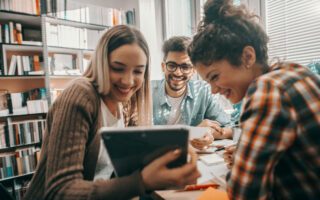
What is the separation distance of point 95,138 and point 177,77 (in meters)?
1.18

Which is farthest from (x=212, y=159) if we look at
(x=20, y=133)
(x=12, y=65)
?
(x=12, y=65)

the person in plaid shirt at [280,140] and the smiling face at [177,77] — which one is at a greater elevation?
the smiling face at [177,77]

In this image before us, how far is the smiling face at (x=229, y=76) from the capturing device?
84 cm

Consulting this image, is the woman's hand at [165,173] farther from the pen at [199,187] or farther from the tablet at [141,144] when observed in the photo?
the pen at [199,187]

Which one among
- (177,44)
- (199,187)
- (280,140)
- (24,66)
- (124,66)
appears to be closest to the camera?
(280,140)

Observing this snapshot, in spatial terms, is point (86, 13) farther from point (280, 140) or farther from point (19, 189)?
point (280, 140)

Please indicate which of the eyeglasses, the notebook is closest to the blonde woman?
the notebook

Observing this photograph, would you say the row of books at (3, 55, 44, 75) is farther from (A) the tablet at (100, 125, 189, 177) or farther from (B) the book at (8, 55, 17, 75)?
(A) the tablet at (100, 125, 189, 177)

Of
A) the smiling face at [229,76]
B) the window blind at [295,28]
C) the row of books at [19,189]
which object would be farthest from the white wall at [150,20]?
the smiling face at [229,76]

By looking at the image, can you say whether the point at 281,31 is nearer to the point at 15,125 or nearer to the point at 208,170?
the point at 208,170

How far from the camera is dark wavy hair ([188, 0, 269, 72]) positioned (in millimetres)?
815

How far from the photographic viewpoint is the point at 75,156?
695 millimetres

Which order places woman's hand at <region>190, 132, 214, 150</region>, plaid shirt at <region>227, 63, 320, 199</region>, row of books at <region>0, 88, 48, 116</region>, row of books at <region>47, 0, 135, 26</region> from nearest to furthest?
plaid shirt at <region>227, 63, 320, 199</region> < woman's hand at <region>190, 132, 214, 150</region> < row of books at <region>0, 88, 48, 116</region> < row of books at <region>47, 0, 135, 26</region>

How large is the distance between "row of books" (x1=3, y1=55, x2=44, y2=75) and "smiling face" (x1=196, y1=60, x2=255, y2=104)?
2.40 m
